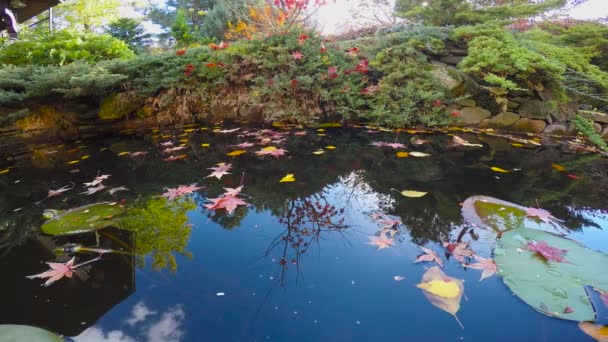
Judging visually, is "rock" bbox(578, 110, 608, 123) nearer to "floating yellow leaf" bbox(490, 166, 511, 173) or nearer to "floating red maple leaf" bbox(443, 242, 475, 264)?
"floating yellow leaf" bbox(490, 166, 511, 173)

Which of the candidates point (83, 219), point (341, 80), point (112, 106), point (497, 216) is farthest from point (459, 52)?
point (112, 106)

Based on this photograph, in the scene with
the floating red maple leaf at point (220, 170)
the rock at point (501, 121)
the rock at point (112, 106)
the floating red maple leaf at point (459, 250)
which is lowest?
the floating red maple leaf at point (459, 250)

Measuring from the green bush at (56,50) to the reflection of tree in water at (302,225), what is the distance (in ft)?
14.9

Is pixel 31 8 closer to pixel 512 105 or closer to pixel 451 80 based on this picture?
pixel 451 80

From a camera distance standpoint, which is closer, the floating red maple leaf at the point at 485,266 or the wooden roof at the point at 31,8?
the floating red maple leaf at the point at 485,266

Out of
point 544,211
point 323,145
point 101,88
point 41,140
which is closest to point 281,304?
point 544,211

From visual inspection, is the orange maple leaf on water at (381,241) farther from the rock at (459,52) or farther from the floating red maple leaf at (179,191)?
the rock at (459,52)

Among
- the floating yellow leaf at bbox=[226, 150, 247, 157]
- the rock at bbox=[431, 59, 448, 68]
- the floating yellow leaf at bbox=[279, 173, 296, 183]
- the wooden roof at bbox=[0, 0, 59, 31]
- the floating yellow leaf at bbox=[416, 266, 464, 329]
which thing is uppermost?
the wooden roof at bbox=[0, 0, 59, 31]

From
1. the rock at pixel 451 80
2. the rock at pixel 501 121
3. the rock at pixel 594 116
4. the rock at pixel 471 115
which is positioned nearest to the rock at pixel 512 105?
the rock at pixel 501 121

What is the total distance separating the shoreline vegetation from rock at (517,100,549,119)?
0.03 ft

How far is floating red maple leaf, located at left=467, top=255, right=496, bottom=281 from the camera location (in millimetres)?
1053

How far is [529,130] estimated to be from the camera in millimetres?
3424

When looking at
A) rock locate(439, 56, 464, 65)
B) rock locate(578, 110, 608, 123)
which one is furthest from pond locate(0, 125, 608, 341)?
rock locate(439, 56, 464, 65)

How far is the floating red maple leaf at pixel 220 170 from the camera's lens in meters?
2.08
